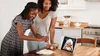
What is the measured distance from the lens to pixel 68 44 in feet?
7.95

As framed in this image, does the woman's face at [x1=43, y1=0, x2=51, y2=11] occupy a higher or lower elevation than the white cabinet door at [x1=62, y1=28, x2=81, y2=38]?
higher

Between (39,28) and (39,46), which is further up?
(39,28)

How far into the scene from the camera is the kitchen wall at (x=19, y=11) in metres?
3.27

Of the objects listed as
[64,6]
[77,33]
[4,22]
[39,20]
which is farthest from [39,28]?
[64,6]

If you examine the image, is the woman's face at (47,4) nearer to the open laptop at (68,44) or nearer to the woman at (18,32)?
the woman at (18,32)

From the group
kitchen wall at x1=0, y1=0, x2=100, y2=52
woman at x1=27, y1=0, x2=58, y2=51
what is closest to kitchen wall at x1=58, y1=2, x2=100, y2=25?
kitchen wall at x1=0, y1=0, x2=100, y2=52

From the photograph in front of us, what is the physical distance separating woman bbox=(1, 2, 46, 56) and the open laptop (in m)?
0.26

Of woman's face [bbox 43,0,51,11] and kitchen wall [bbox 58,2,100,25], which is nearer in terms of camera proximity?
woman's face [bbox 43,0,51,11]

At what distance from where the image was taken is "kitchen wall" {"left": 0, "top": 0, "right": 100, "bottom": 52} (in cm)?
327

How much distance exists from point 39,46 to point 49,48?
0.24 m

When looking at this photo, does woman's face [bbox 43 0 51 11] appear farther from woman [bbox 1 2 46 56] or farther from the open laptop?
the open laptop

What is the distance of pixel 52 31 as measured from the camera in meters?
2.76

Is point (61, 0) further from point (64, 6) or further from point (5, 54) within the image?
point (5, 54)

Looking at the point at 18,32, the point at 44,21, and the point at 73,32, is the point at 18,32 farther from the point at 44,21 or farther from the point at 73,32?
the point at 73,32
